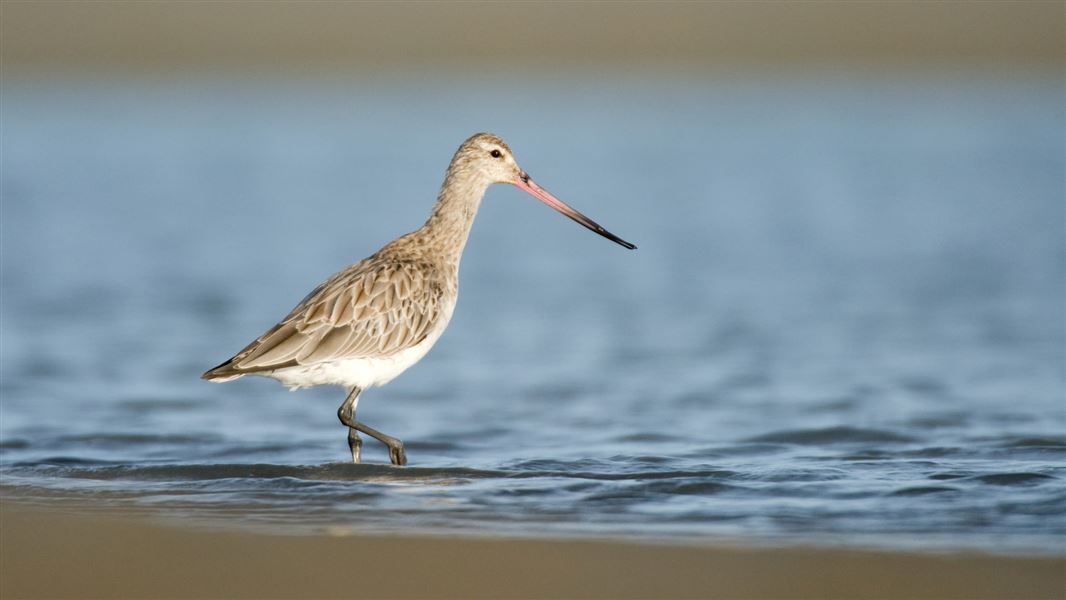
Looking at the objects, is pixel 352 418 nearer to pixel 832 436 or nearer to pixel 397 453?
pixel 397 453

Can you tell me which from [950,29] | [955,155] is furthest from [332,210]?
[950,29]

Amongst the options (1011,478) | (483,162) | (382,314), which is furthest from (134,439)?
(1011,478)

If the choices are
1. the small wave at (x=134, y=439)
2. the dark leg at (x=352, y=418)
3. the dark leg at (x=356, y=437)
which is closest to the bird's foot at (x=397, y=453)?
the dark leg at (x=356, y=437)

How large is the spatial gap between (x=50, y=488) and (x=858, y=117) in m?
23.8

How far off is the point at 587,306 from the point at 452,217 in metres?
5.03

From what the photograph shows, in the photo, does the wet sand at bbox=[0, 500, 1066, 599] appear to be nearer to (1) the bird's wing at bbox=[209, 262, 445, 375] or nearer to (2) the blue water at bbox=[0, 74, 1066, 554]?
(2) the blue water at bbox=[0, 74, 1066, 554]

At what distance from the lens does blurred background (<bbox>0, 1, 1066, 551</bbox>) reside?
7277 millimetres

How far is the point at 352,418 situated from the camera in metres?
8.04

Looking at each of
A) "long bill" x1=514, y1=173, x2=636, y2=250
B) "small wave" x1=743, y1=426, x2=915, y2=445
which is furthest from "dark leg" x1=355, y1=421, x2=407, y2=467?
"small wave" x1=743, y1=426, x2=915, y2=445

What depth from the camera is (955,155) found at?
2356cm

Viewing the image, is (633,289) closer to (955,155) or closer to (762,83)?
(955,155)

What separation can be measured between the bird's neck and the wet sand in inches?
104

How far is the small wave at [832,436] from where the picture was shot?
8.75 m

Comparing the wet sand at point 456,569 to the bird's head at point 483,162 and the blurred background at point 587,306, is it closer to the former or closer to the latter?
the blurred background at point 587,306
